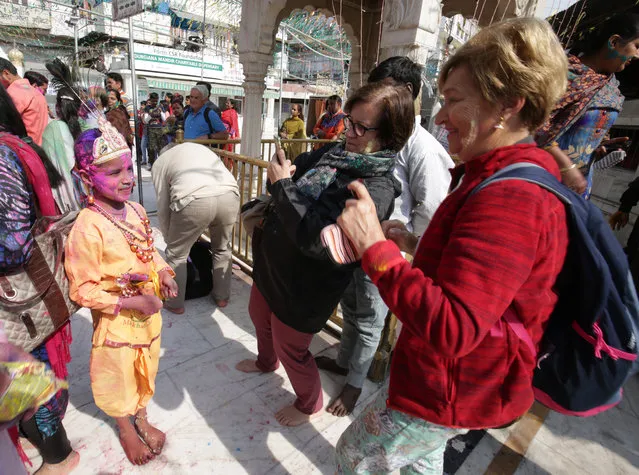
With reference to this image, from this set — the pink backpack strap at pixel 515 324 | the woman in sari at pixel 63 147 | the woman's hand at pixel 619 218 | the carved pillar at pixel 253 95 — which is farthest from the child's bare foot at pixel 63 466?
the carved pillar at pixel 253 95

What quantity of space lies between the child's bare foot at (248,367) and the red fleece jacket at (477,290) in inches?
64.9

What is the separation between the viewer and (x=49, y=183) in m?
1.59

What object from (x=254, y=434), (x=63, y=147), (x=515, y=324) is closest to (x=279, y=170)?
(x=515, y=324)

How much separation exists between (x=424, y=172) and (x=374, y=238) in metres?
1.32

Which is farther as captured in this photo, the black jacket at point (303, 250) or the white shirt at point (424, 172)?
the white shirt at point (424, 172)

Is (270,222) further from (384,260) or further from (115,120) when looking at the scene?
(115,120)

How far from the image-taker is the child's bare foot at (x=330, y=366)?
2588 millimetres

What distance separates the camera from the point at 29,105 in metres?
3.01

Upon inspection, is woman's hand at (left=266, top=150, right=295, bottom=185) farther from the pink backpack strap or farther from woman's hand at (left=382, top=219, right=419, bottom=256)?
the pink backpack strap

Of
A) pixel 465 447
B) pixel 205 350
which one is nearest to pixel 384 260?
pixel 465 447

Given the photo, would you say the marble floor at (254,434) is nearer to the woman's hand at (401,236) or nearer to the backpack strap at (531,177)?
the woman's hand at (401,236)

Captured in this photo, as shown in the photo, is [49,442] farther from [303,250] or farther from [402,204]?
[402,204]

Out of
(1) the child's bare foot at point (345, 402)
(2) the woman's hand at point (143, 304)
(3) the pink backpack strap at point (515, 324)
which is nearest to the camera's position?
(3) the pink backpack strap at point (515, 324)

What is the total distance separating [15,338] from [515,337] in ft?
5.61
